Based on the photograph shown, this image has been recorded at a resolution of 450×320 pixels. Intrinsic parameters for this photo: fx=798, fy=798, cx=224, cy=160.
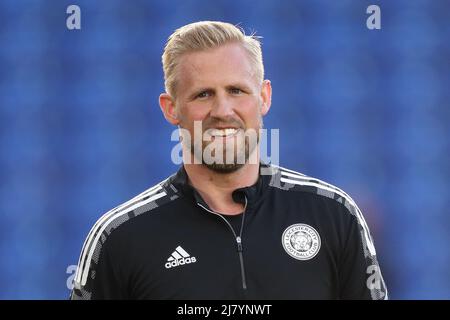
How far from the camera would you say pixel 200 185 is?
1.69m

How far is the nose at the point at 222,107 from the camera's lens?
5.21 feet

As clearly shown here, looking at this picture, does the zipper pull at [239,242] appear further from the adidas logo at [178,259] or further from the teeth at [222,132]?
the teeth at [222,132]

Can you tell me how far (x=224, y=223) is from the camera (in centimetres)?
162

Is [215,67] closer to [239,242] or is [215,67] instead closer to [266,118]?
Result: [239,242]

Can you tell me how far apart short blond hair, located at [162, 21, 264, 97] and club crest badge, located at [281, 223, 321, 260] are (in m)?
0.33

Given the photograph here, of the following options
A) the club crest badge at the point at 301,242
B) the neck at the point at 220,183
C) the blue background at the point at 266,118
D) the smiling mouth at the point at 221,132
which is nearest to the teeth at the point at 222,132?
the smiling mouth at the point at 221,132

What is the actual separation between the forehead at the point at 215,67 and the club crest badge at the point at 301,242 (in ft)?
1.06

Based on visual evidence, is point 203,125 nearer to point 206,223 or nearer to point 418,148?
point 206,223

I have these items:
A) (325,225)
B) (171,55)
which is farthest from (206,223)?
(171,55)

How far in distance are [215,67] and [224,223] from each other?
32 cm

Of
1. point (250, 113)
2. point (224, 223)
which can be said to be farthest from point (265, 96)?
point (224, 223)

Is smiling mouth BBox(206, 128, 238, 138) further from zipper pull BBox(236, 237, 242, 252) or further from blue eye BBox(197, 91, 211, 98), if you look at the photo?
zipper pull BBox(236, 237, 242, 252)

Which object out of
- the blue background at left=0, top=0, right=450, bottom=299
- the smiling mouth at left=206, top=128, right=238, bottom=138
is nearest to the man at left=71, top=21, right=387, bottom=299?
the smiling mouth at left=206, top=128, right=238, bottom=138
